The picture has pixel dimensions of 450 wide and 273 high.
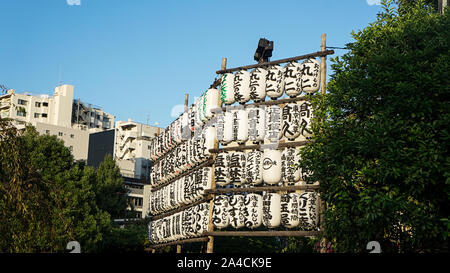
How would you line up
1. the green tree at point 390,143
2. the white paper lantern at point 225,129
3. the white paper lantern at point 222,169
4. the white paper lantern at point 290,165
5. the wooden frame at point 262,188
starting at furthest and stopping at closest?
1. the white paper lantern at point 225,129
2. the white paper lantern at point 222,169
3. the white paper lantern at point 290,165
4. the wooden frame at point 262,188
5. the green tree at point 390,143

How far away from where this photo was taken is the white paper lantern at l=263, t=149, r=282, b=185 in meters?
17.0

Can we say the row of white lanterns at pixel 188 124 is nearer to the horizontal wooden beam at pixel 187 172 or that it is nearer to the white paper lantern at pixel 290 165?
the horizontal wooden beam at pixel 187 172

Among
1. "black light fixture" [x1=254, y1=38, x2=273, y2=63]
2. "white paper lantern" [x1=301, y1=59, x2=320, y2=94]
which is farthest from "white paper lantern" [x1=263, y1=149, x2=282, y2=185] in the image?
"black light fixture" [x1=254, y1=38, x2=273, y2=63]

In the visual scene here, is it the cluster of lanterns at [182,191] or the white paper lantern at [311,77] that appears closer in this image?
the white paper lantern at [311,77]

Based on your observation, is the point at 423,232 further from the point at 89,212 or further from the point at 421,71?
the point at 89,212

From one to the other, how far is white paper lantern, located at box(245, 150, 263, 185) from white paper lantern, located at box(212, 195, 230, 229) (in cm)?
112

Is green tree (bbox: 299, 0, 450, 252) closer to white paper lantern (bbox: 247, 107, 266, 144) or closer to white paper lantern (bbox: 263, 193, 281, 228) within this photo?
white paper lantern (bbox: 263, 193, 281, 228)

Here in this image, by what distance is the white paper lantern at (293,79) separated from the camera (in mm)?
17109

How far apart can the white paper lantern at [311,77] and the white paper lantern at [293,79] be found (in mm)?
193

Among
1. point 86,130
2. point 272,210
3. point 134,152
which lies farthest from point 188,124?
point 134,152

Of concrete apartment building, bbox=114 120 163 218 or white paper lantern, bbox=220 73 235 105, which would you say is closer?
white paper lantern, bbox=220 73 235 105

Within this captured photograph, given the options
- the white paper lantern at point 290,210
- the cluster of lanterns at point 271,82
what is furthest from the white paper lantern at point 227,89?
the white paper lantern at point 290,210

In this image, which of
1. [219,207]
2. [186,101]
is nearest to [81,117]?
[186,101]

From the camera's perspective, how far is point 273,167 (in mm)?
16984
